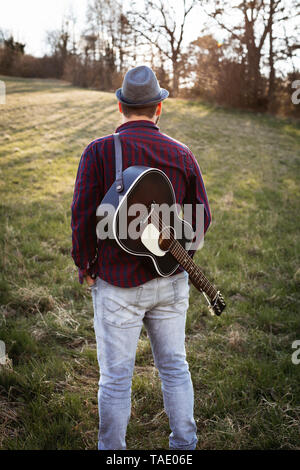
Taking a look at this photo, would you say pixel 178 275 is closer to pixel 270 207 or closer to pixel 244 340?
pixel 244 340

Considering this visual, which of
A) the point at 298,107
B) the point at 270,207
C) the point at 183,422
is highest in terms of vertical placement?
the point at 298,107

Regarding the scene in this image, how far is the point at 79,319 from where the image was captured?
3965mm

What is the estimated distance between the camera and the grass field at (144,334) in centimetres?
264

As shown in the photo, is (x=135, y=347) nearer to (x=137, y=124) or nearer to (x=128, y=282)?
(x=128, y=282)

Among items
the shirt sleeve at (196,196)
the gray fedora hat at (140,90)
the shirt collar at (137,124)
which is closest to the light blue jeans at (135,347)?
the shirt sleeve at (196,196)

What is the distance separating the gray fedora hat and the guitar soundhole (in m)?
0.69

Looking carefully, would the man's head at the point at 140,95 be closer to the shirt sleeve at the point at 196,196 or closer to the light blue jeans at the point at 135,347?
the shirt sleeve at the point at 196,196

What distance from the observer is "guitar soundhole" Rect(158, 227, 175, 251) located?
1980 mm

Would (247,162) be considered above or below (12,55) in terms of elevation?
below

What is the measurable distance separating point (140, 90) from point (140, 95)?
0.03 m

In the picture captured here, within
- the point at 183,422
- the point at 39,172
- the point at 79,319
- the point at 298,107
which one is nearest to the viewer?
the point at 183,422

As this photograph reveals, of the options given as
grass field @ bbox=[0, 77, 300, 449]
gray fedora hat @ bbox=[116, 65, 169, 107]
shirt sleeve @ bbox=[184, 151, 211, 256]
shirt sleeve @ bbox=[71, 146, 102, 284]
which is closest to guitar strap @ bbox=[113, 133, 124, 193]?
shirt sleeve @ bbox=[71, 146, 102, 284]

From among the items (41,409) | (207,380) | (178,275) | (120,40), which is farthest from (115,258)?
(120,40)

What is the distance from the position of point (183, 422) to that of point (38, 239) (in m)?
4.20
